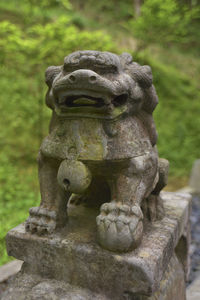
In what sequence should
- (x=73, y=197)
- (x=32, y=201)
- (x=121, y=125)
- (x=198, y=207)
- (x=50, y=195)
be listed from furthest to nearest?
(x=198, y=207) → (x=32, y=201) → (x=73, y=197) → (x=50, y=195) → (x=121, y=125)

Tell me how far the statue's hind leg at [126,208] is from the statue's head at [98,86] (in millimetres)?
270

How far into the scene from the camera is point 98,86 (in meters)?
1.20

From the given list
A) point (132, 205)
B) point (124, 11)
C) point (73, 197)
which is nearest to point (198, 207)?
point (73, 197)

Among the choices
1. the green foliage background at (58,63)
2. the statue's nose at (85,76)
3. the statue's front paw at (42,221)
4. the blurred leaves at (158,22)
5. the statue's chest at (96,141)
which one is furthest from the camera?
the green foliage background at (58,63)

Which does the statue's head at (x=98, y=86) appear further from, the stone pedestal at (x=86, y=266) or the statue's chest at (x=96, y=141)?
the stone pedestal at (x=86, y=266)

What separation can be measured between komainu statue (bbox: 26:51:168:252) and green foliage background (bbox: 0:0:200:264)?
1.62 meters

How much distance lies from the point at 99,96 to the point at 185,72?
9.17 metres

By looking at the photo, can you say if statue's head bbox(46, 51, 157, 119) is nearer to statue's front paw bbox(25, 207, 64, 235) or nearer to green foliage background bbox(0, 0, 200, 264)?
statue's front paw bbox(25, 207, 64, 235)

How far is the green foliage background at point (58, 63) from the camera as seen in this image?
388cm

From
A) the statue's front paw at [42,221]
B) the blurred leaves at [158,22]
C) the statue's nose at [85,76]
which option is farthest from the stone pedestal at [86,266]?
the blurred leaves at [158,22]

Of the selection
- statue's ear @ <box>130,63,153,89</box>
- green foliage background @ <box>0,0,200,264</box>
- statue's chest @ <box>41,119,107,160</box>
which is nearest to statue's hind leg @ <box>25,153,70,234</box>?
statue's chest @ <box>41,119,107,160</box>

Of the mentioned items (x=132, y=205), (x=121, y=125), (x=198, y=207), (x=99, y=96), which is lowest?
(x=198, y=207)

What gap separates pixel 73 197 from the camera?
5.95ft

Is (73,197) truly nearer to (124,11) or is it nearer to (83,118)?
(83,118)
